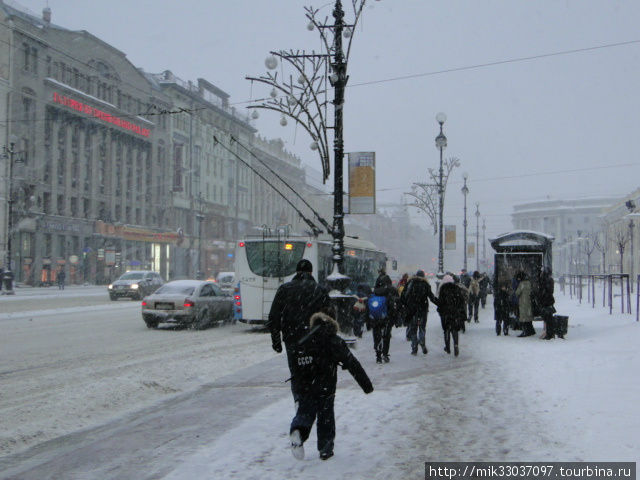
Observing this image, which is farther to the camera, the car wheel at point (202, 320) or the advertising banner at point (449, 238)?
the advertising banner at point (449, 238)

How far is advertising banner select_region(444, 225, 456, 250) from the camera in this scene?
40.4 metres

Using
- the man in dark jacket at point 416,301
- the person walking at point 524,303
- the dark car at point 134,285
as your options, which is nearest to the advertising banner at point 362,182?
the man in dark jacket at point 416,301

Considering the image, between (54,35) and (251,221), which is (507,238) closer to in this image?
(54,35)

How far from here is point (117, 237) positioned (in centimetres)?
6469

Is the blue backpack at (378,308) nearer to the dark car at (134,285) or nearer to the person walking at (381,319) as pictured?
the person walking at (381,319)

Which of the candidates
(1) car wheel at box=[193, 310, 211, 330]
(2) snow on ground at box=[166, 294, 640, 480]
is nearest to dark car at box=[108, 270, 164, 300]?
(1) car wheel at box=[193, 310, 211, 330]

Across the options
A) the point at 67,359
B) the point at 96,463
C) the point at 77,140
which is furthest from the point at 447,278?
the point at 77,140

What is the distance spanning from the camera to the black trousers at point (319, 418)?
6078 mm

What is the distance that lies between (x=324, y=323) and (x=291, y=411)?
8.49 feet

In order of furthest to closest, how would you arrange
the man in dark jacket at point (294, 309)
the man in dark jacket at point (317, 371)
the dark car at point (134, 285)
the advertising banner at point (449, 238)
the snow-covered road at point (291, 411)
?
1. the advertising banner at point (449, 238)
2. the dark car at point (134, 285)
3. the man in dark jacket at point (294, 309)
4. the snow-covered road at point (291, 411)
5. the man in dark jacket at point (317, 371)

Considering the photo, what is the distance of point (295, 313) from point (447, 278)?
767 cm

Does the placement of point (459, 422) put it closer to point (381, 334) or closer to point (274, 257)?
point (381, 334)

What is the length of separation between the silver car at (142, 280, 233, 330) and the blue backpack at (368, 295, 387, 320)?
897 cm

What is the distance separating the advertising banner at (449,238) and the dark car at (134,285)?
17.2 meters
